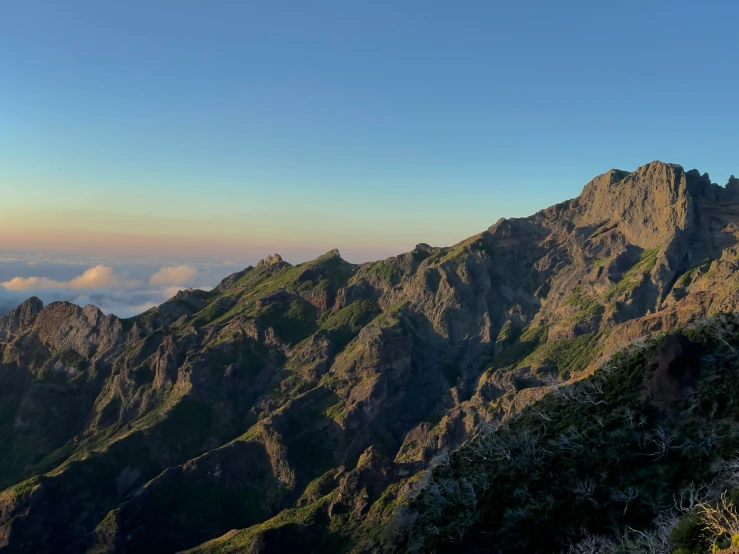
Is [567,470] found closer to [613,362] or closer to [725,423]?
[725,423]

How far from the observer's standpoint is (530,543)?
212ft

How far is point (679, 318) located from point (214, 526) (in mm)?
163899

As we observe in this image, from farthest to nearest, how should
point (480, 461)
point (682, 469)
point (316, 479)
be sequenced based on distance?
point (316, 479), point (480, 461), point (682, 469)

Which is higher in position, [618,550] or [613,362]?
[613,362]

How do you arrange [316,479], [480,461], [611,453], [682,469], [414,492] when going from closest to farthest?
[682,469] < [611,453] < [480,461] < [414,492] < [316,479]

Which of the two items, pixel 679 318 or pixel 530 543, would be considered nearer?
pixel 530 543

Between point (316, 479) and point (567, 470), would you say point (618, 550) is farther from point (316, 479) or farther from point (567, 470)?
point (316, 479)

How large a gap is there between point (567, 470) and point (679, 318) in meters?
146

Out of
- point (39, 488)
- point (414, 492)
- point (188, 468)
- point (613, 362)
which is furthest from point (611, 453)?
point (39, 488)

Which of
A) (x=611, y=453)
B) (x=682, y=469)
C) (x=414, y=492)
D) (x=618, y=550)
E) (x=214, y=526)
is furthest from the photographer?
(x=214, y=526)

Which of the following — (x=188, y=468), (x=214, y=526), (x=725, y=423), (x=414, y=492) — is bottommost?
(x=214, y=526)

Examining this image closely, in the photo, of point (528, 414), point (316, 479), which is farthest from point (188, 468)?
point (528, 414)

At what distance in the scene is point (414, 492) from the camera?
9275 centimetres

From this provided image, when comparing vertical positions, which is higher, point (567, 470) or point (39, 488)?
point (567, 470)
